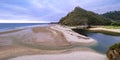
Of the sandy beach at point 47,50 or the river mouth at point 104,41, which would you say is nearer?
the sandy beach at point 47,50

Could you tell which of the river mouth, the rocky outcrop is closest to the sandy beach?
the river mouth

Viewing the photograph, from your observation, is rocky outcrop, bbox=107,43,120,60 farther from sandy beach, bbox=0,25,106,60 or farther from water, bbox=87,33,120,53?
water, bbox=87,33,120,53

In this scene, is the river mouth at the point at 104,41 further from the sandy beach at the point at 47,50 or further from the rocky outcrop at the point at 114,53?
the rocky outcrop at the point at 114,53

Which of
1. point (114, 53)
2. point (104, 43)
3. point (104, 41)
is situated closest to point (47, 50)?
point (114, 53)

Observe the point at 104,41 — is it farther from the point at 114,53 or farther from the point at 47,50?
the point at 114,53

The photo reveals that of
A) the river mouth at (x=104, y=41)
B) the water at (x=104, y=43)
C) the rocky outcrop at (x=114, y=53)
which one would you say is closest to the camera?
the rocky outcrop at (x=114, y=53)

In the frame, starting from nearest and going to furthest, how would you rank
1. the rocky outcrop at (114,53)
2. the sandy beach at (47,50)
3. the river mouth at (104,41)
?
the rocky outcrop at (114,53) < the sandy beach at (47,50) < the river mouth at (104,41)

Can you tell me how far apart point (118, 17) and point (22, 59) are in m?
158

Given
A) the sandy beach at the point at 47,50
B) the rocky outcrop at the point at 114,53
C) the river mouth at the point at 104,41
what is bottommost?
the river mouth at the point at 104,41

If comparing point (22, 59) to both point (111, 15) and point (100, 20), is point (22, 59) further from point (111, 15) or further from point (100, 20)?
point (111, 15)

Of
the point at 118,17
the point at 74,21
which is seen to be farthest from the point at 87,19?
the point at 118,17

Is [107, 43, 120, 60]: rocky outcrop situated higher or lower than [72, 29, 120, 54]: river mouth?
higher

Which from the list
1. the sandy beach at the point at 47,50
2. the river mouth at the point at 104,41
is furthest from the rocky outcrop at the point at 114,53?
the river mouth at the point at 104,41

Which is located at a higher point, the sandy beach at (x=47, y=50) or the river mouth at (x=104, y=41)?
the sandy beach at (x=47, y=50)
